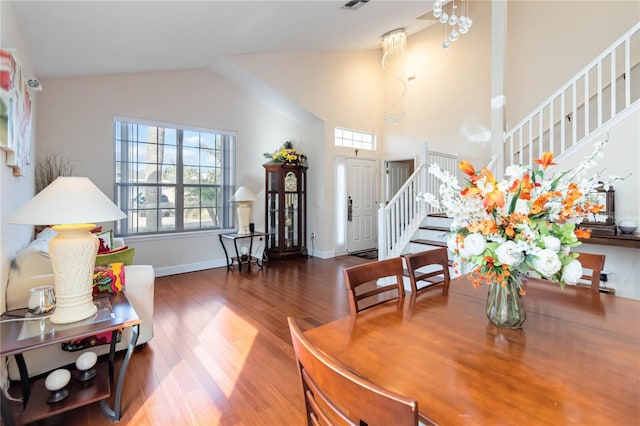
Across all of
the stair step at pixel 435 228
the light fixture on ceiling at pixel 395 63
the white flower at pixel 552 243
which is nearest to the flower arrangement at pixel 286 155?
the light fixture on ceiling at pixel 395 63

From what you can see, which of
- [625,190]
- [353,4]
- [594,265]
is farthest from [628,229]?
[353,4]

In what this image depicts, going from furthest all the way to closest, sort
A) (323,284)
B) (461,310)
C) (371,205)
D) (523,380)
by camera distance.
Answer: (371,205) → (323,284) → (461,310) → (523,380)

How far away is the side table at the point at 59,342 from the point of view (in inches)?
59.3

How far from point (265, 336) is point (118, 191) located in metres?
3.28

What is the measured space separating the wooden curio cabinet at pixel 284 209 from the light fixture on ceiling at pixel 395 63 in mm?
2250

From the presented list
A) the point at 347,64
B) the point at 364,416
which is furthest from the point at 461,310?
the point at 347,64

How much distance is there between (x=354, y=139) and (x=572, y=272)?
5.70 meters

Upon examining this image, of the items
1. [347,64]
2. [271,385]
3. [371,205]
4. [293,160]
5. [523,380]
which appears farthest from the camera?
[371,205]

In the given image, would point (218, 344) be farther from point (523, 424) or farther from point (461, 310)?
point (523, 424)

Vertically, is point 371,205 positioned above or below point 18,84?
below

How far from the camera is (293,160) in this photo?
577cm

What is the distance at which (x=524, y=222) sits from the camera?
1.08 m

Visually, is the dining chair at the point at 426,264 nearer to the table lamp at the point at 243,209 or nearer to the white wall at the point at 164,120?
the table lamp at the point at 243,209

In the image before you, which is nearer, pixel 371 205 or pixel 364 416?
pixel 364 416
